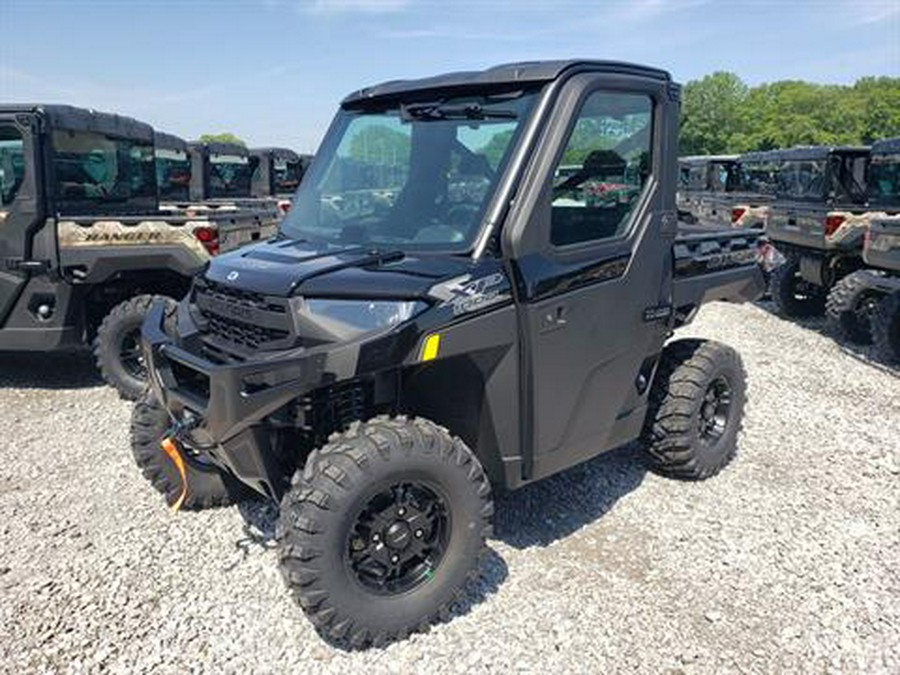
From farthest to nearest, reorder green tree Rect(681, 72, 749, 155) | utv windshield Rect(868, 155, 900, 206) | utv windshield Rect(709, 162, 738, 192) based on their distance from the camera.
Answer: green tree Rect(681, 72, 749, 155) → utv windshield Rect(709, 162, 738, 192) → utv windshield Rect(868, 155, 900, 206)

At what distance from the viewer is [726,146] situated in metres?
67.8

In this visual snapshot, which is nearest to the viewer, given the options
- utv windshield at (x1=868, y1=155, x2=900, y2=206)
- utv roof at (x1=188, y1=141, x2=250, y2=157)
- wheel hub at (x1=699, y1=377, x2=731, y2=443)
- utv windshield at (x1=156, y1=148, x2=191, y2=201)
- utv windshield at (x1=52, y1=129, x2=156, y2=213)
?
wheel hub at (x1=699, y1=377, x2=731, y2=443)

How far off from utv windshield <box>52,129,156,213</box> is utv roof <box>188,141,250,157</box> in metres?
5.94

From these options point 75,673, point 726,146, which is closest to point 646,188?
point 75,673

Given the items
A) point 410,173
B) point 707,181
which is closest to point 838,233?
point 410,173

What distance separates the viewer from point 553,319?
3.32m

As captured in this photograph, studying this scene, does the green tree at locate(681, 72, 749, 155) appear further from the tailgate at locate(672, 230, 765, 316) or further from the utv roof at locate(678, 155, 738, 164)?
the tailgate at locate(672, 230, 765, 316)

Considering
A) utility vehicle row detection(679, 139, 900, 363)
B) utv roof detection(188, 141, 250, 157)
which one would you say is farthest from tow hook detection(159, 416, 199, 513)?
utv roof detection(188, 141, 250, 157)

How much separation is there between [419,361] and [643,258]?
1419mm

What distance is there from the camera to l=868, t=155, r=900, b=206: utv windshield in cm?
934

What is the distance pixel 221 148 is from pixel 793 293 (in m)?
10.2

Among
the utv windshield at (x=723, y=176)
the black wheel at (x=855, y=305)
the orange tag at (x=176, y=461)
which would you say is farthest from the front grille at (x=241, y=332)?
the utv windshield at (x=723, y=176)

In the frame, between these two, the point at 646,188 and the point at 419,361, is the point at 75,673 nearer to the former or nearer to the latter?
the point at 419,361

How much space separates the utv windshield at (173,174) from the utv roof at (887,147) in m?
8.81
